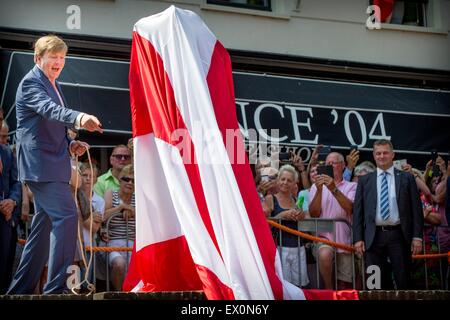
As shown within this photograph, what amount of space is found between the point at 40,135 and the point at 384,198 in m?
4.18

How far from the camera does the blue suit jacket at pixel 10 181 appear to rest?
7875 mm

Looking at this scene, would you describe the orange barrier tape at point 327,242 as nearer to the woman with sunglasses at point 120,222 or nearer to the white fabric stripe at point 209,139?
the woman with sunglasses at point 120,222

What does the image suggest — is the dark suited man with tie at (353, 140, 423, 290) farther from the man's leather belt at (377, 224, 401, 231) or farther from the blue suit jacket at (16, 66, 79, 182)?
the blue suit jacket at (16, 66, 79, 182)

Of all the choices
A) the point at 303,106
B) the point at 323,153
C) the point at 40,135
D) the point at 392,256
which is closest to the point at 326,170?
the point at 323,153

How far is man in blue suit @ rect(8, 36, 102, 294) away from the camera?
21.8 ft

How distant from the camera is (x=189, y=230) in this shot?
20.9 feet

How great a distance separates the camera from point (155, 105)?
6797mm

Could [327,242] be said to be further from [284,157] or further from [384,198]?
[284,157]

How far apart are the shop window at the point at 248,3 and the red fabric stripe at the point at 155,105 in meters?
6.42

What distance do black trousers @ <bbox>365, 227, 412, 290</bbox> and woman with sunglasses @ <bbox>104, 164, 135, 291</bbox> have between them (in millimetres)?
2441

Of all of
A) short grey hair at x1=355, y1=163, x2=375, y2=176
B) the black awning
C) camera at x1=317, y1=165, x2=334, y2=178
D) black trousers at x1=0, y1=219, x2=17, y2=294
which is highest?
the black awning

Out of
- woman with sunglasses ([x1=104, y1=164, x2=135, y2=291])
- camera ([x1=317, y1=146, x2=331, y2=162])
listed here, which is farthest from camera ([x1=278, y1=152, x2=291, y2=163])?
woman with sunglasses ([x1=104, y1=164, x2=135, y2=291])
